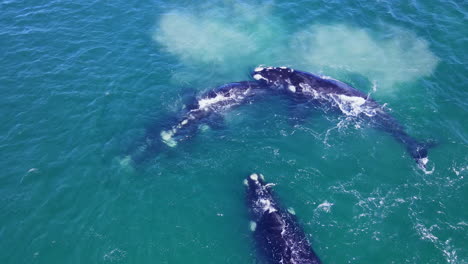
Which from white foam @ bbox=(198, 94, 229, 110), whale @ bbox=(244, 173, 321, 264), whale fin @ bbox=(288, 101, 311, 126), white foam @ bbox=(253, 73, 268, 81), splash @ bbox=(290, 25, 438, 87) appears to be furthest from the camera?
splash @ bbox=(290, 25, 438, 87)

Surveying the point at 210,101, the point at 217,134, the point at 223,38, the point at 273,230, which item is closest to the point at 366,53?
the point at 223,38

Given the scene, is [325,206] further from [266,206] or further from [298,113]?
[298,113]

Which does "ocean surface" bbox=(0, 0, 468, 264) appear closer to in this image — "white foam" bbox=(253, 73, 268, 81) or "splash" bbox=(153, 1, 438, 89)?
"splash" bbox=(153, 1, 438, 89)

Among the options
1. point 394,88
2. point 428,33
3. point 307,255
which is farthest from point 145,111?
point 428,33

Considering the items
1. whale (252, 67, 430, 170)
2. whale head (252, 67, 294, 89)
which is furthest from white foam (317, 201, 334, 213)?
whale head (252, 67, 294, 89)

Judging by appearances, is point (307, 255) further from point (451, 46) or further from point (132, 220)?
point (451, 46)

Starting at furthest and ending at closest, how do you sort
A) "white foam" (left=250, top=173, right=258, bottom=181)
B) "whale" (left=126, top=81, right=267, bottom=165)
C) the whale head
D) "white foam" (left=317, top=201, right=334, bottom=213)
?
the whale head
"whale" (left=126, top=81, right=267, bottom=165)
"white foam" (left=250, top=173, right=258, bottom=181)
"white foam" (left=317, top=201, right=334, bottom=213)
